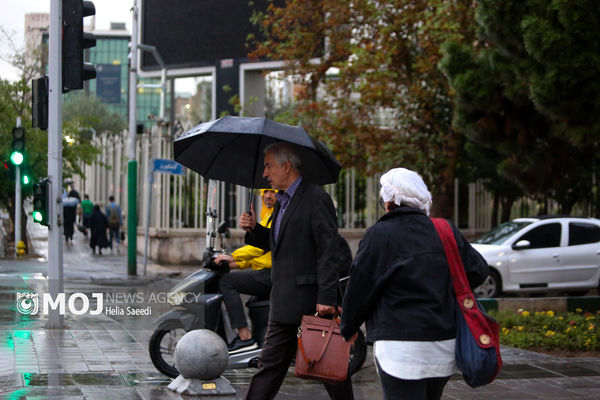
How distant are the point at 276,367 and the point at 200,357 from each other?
188 cm

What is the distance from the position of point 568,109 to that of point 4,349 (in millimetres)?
6651

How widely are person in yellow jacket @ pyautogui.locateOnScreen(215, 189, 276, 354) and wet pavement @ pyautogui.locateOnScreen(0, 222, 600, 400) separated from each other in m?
0.42

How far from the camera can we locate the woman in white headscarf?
440 centimetres

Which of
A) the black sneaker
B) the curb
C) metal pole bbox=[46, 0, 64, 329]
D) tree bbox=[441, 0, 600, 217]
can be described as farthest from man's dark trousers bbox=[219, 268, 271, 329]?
the curb

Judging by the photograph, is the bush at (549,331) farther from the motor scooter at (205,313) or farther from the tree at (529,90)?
the motor scooter at (205,313)

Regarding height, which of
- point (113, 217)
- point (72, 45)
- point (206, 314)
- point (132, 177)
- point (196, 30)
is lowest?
point (113, 217)

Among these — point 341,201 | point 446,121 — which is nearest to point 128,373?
point 446,121

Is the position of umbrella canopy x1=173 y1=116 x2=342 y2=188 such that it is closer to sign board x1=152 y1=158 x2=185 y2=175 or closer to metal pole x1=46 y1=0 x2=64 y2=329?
metal pole x1=46 y1=0 x2=64 y2=329

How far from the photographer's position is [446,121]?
66.1 ft

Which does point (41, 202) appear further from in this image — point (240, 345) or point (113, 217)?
point (113, 217)

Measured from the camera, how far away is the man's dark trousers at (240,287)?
8.06 meters

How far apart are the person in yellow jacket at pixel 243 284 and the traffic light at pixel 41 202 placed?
4006mm

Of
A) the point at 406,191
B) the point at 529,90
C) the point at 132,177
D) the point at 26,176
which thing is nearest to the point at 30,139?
the point at 132,177

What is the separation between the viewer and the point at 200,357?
294 inches
